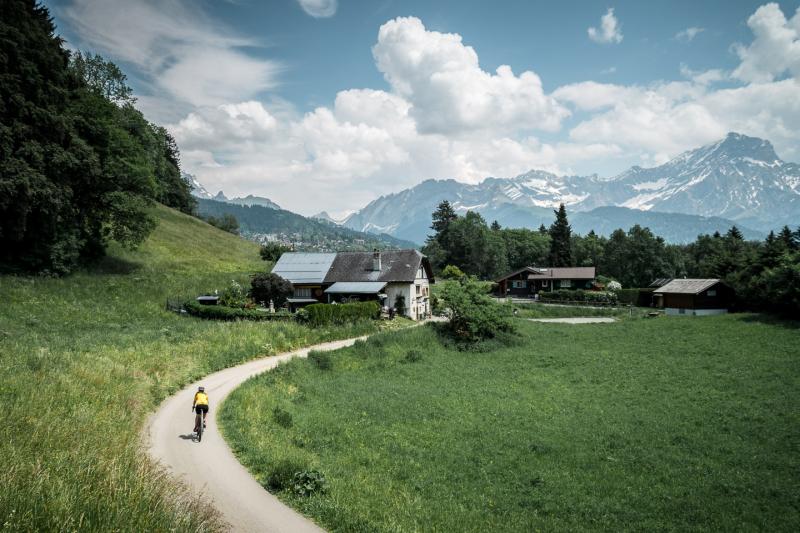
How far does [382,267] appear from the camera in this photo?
58531 mm

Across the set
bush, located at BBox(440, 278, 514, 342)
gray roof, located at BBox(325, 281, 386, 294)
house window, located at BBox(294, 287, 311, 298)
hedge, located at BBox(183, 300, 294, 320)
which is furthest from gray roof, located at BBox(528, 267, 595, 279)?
→ hedge, located at BBox(183, 300, 294, 320)

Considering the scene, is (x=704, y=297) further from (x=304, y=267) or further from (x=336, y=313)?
(x=304, y=267)

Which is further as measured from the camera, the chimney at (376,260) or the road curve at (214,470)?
the chimney at (376,260)

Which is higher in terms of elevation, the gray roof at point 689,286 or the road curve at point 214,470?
the gray roof at point 689,286

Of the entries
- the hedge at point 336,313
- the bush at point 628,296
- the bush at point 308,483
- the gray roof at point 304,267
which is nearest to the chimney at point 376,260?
the gray roof at point 304,267

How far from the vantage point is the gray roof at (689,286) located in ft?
196

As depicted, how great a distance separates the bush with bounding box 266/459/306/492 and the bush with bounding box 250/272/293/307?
3919 cm

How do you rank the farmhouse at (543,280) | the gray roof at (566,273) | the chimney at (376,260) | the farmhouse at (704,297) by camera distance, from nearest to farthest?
the chimney at (376,260), the farmhouse at (704,297), the gray roof at (566,273), the farmhouse at (543,280)

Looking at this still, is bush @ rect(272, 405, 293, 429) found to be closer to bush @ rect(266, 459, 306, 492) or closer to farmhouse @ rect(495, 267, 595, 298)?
bush @ rect(266, 459, 306, 492)

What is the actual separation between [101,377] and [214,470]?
8.72 m

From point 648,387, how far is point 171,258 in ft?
198

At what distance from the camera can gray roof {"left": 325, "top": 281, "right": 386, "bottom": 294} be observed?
53831 millimetres

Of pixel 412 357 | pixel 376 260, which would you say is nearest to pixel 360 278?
pixel 376 260

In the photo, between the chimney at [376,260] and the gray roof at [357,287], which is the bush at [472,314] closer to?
the gray roof at [357,287]
